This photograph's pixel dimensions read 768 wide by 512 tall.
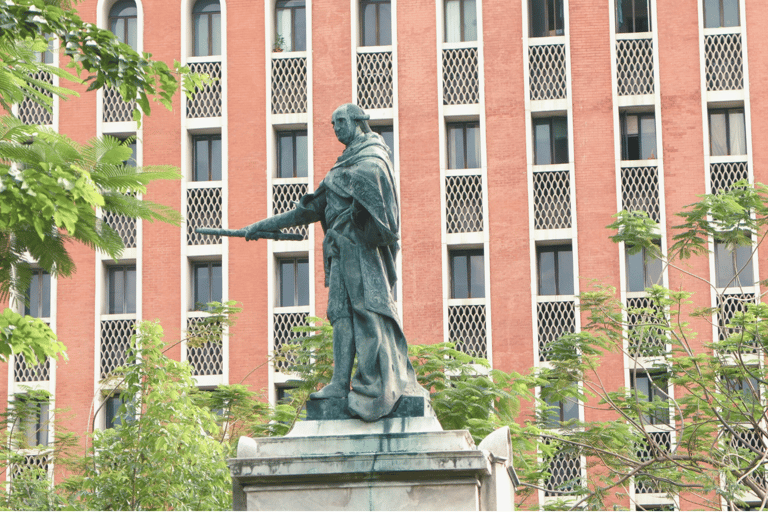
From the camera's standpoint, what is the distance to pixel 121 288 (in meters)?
35.6

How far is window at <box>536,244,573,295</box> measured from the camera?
33906 millimetres

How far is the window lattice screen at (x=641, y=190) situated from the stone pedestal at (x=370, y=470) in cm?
2473

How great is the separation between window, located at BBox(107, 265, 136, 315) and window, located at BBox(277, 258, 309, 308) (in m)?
4.19

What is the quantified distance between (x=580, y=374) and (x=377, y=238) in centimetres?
1367

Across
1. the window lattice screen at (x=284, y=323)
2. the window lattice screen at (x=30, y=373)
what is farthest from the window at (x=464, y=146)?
the window lattice screen at (x=30, y=373)

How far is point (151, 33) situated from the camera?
118 feet

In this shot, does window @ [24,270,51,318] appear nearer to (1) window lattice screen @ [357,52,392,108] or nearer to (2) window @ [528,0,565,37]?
(1) window lattice screen @ [357,52,392,108]

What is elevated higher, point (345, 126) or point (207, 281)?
point (345, 126)

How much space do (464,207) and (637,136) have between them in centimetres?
516

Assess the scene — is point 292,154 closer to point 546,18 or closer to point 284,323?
point 284,323

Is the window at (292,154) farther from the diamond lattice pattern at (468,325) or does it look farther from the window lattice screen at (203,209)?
the diamond lattice pattern at (468,325)

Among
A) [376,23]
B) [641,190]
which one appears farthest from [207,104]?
[641,190]

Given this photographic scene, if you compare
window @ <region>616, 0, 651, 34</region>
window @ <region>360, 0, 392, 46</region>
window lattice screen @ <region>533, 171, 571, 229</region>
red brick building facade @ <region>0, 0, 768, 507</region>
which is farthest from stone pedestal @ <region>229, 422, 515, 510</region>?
window @ <region>616, 0, 651, 34</region>

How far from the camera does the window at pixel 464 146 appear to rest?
115 feet
